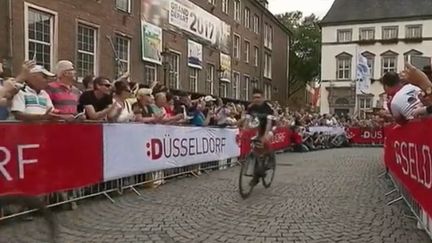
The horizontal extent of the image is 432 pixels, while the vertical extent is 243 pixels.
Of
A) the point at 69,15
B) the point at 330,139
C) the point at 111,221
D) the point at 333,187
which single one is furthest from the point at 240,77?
the point at 111,221

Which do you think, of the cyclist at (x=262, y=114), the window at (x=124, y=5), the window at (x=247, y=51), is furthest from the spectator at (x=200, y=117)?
the window at (x=247, y=51)

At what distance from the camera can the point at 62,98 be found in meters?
9.12

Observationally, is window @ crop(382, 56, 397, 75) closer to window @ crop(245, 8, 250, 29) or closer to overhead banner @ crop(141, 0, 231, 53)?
window @ crop(245, 8, 250, 29)

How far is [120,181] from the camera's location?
1016cm

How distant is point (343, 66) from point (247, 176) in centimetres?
5766

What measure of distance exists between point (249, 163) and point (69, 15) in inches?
561

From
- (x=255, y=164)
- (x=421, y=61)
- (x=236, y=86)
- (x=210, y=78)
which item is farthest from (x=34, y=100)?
(x=236, y=86)

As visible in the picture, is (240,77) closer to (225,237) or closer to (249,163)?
(249,163)

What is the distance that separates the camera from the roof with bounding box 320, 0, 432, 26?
62594 mm

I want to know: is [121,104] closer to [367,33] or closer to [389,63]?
[389,63]

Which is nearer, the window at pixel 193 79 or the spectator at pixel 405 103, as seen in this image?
the spectator at pixel 405 103

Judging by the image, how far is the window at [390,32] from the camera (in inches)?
2484

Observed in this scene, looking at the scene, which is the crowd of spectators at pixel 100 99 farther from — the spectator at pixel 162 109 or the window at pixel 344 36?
the window at pixel 344 36

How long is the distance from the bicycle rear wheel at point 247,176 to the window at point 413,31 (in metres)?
57.0
